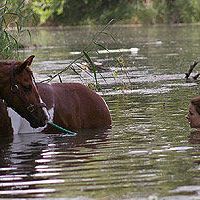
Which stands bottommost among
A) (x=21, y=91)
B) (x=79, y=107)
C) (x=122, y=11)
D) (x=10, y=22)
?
(x=122, y=11)

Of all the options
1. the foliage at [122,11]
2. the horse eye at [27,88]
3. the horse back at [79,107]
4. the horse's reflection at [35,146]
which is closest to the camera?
the horse's reflection at [35,146]

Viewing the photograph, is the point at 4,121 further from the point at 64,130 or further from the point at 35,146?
the point at 64,130

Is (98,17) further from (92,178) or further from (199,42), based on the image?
(92,178)

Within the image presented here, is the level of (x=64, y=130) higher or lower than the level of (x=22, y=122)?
lower

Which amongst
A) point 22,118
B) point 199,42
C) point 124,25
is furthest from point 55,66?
point 124,25

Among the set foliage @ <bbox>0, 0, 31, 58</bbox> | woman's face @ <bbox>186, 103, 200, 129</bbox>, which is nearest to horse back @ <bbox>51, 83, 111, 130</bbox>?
woman's face @ <bbox>186, 103, 200, 129</bbox>

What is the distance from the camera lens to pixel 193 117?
10.4 metres

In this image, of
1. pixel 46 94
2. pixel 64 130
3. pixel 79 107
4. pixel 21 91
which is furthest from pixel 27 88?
pixel 79 107

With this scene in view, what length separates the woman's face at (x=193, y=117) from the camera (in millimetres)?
10377

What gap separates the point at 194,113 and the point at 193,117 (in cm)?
5

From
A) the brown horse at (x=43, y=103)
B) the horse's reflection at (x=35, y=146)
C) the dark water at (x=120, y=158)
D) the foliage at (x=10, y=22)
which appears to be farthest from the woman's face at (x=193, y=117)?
the foliage at (x=10, y=22)

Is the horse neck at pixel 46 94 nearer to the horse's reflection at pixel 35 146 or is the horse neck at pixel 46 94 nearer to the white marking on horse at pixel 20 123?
the white marking on horse at pixel 20 123

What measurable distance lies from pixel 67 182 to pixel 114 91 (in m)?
8.27

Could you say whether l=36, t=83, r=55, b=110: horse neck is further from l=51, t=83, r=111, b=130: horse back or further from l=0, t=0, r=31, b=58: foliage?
l=0, t=0, r=31, b=58: foliage
